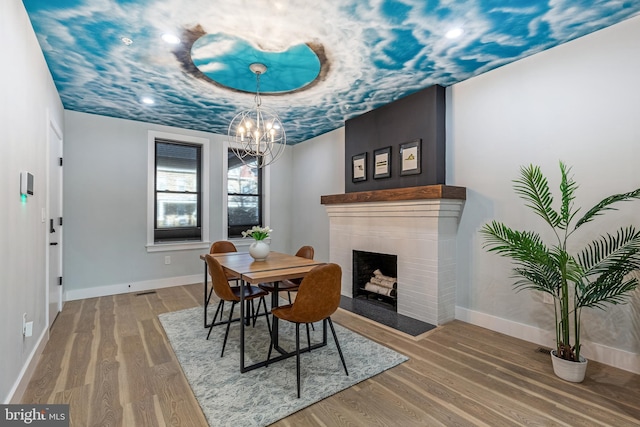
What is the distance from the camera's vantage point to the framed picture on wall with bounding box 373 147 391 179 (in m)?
3.87

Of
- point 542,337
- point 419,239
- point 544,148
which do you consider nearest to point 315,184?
point 419,239

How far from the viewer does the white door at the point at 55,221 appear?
3158 mm

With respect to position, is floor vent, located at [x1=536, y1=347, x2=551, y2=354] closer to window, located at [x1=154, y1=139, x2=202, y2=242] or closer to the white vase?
the white vase

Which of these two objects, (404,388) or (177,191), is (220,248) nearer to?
(177,191)

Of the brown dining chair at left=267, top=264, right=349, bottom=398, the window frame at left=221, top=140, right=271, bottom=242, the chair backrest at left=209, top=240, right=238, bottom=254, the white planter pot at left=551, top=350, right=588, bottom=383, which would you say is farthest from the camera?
the window frame at left=221, top=140, right=271, bottom=242

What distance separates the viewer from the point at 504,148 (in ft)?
9.86

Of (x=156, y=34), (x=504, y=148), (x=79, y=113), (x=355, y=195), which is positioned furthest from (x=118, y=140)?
(x=504, y=148)

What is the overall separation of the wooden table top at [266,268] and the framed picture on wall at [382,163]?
1.66 meters

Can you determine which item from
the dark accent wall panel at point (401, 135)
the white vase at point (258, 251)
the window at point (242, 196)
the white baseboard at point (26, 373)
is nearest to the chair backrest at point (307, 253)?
the white vase at point (258, 251)

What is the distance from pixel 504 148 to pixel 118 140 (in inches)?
198

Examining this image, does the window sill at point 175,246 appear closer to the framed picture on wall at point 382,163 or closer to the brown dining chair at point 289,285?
the brown dining chair at point 289,285

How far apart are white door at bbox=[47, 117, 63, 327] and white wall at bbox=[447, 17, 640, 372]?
14.0ft

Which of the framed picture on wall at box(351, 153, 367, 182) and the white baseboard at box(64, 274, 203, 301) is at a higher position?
the framed picture on wall at box(351, 153, 367, 182)

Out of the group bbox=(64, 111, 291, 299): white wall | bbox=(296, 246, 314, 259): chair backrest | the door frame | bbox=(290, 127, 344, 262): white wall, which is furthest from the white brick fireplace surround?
the door frame
